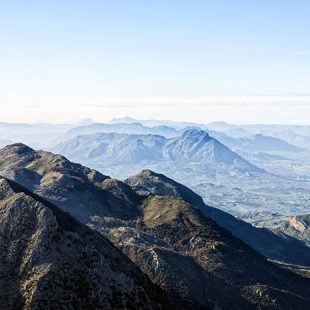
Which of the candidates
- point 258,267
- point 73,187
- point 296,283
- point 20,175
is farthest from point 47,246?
point 20,175

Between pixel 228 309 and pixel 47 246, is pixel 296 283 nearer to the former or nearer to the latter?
pixel 228 309

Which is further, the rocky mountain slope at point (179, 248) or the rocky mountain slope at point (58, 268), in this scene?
the rocky mountain slope at point (179, 248)

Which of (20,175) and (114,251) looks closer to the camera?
(114,251)

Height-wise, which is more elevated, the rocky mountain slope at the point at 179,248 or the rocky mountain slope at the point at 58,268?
the rocky mountain slope at the point at 58,268

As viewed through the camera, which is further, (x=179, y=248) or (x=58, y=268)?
(x=179, y=248)

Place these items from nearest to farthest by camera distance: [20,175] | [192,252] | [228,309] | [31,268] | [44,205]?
[31,268], [44,205], [228,309], [192,252], [20,175]

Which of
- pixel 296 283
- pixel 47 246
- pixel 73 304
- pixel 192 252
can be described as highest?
pixel 47 246

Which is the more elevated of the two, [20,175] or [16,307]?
[16,307]
